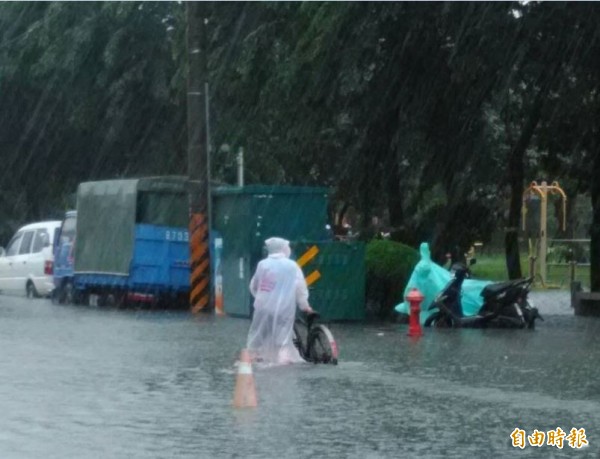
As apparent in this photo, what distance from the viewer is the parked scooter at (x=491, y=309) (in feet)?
82.0

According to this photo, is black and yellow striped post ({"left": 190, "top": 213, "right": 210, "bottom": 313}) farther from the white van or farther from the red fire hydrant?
the red fire hydrant

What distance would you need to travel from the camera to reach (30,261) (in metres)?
36.9

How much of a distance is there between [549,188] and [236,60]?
47.5ft

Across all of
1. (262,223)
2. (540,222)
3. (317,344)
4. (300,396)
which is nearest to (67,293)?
(262,223)

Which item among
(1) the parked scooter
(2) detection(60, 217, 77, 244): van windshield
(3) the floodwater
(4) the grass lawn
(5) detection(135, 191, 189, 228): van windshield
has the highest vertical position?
(5) detection(135, 191, 189, 228): van windshield

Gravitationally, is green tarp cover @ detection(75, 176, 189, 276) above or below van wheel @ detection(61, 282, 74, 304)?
above

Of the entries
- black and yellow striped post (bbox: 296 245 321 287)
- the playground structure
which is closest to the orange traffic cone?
black and yellow striped post (bbox: 296 245 321 287)

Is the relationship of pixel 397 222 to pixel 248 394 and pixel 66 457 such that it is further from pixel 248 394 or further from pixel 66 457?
pixel 66 457

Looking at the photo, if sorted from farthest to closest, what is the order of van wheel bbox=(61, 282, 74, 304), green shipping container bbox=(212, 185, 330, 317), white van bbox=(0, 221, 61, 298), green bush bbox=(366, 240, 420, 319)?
white van bbox=(0, 221, 61, 298), van wheel bbox=(61, 282, 74, 304), green shipping container bbox=(212, 185, 330, 317), green bush bbox=(366, 240, 420, 319)

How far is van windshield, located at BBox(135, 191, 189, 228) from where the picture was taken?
105ft

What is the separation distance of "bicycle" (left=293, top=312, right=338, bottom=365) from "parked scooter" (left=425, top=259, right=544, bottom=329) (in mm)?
6765

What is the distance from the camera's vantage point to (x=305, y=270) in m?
26.3

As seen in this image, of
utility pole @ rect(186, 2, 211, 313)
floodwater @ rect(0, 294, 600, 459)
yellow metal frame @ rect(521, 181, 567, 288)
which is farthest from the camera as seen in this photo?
yellow metal frame @ rect(521, 181, 567, 288)

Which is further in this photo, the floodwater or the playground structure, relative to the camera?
the playground structure
